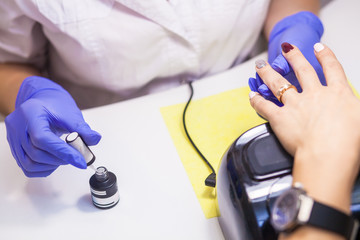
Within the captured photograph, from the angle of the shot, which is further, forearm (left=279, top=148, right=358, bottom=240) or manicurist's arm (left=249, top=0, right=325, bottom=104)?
manicurist's arm (left=249, top=0, right=325, bottom=104)

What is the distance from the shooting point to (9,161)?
772mm

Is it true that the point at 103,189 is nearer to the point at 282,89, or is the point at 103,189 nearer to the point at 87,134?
the point at 87,134

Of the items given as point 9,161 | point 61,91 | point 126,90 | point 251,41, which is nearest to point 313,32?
point 251,41

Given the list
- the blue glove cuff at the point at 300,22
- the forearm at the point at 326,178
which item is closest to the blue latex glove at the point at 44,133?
the forearm at the point at 326,178

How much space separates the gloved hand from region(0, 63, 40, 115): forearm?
0.52 metres

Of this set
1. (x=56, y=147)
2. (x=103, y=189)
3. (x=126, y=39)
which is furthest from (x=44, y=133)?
(x=126, y=39)

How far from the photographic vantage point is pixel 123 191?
0.71m

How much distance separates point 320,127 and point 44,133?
0.44 meters

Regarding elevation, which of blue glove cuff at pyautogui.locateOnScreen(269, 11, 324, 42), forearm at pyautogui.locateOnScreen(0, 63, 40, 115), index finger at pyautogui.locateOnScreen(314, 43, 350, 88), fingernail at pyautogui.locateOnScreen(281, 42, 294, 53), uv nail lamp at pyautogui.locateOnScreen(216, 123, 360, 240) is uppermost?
index finger at pyautogui.locateOnScreen(314, 43, 350, 88)

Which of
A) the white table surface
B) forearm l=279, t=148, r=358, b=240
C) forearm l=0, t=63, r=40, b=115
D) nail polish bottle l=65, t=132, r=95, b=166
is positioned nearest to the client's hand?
forearm l=279, t=148, r=358, b=240

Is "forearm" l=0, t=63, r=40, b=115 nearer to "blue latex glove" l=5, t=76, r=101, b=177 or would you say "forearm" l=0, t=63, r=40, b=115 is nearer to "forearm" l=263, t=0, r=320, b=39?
"blue latex glove" l=5, t=76, r=101, b=177

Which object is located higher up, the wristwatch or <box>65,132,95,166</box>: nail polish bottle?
the wristwatch

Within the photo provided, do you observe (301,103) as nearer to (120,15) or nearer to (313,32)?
(313,32)

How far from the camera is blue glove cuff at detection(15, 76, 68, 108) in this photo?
0.80 meters
